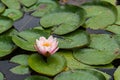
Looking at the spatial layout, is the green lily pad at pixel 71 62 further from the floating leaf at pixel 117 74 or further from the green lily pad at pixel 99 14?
the green lily pad at pixel 99 14

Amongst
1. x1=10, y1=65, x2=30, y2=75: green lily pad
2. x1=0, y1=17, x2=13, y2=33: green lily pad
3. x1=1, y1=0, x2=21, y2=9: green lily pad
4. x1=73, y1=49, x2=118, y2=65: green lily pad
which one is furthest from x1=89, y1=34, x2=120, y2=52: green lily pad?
x1=1, y1=0, x2=21, y2=9: green lily pad

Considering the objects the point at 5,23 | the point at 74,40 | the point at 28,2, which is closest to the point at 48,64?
the point at 74,40

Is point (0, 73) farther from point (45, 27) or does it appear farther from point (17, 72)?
point (45, 27)

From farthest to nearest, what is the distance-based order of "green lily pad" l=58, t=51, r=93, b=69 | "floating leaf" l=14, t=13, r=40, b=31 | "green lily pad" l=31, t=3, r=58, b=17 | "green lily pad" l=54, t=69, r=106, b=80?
"green lily pad" l=31, t=3, r=58, b=17, "floating leaf" l=14, t=13, r=40, b=31, "green lily pad" l=58, t=51, r=93, b=69, "green lily pad" l=54, t=69, r=106, b=80

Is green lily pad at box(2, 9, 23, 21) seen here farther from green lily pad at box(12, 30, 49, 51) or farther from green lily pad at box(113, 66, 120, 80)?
green lily pad at box(113, 66, 120, 80)

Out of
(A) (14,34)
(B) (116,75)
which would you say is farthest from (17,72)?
(B) (116,75)

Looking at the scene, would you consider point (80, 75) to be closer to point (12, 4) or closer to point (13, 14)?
point (13, 14)
